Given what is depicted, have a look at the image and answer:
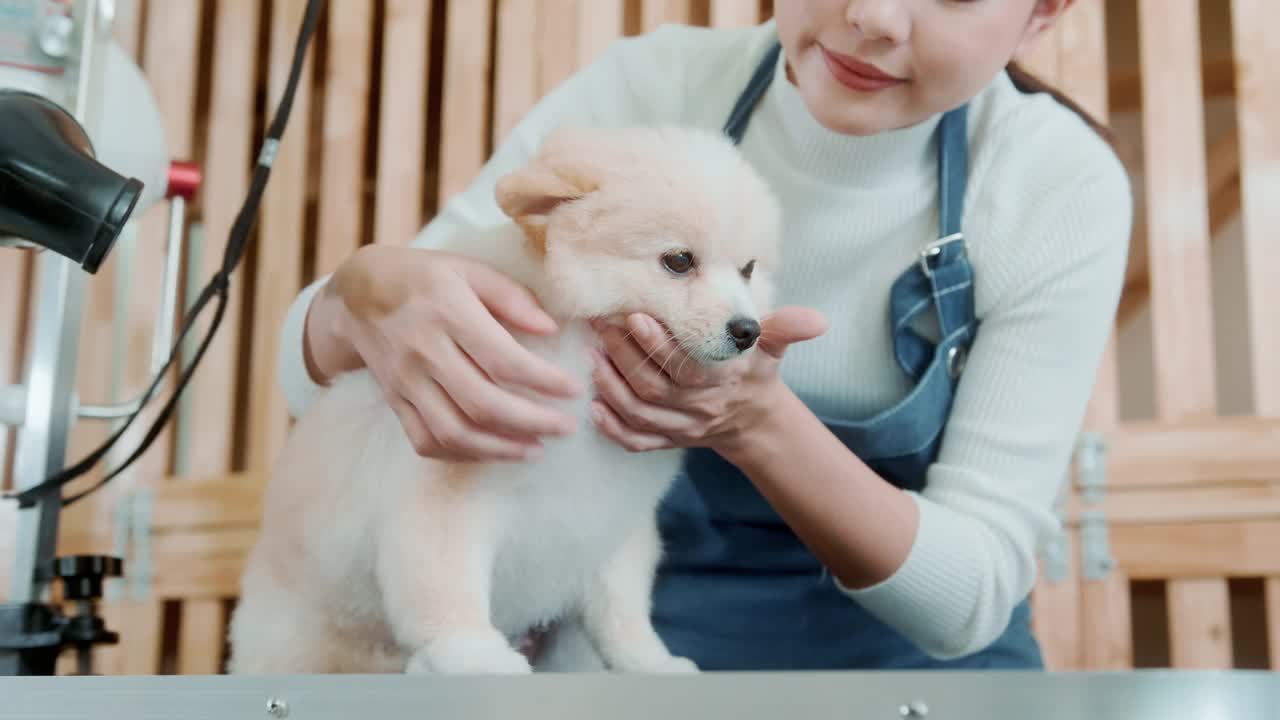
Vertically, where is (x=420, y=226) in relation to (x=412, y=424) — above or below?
above

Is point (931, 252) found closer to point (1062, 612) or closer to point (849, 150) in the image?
point (849, 150)

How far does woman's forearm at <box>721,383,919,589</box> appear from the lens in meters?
0.83

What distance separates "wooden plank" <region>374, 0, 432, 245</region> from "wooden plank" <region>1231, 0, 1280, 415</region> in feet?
4.10

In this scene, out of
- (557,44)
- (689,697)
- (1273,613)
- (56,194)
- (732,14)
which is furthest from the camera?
(557,44)

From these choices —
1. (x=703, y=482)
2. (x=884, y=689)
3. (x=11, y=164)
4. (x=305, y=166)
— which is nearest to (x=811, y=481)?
(x=703, y=482)

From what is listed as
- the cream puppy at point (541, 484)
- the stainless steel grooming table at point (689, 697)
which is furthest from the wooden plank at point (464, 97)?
the stainless steel grooming table at point (689, 697)

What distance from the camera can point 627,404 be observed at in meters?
0.72

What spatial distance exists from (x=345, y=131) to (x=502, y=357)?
4.61 feet

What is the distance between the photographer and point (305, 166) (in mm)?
2002

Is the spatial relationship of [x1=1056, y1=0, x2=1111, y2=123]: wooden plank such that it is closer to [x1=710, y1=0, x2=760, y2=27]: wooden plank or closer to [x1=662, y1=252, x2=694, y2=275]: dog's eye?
[x1=710, y1=0, x2=760, y2=27]: wooden plank

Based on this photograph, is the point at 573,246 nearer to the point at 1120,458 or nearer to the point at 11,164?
the point at 11,164

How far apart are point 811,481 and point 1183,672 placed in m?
0.45

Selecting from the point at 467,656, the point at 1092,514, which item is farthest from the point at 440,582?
the point at 1092,514

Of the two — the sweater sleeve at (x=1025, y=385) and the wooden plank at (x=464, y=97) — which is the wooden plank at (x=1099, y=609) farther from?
the wooden plank at (x=464, y=97)
